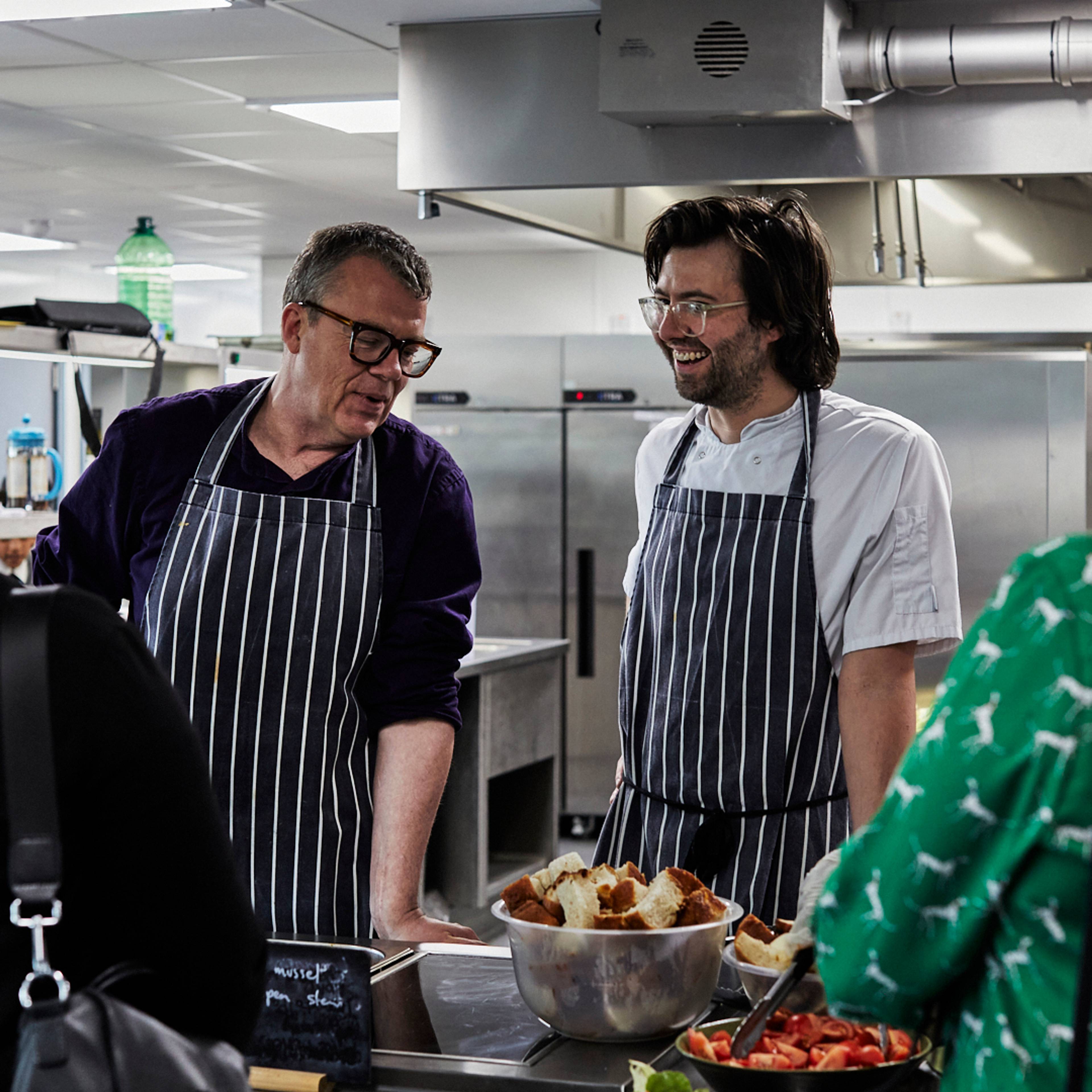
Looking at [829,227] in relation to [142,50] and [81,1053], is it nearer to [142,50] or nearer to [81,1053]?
[142,50]

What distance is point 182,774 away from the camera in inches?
37.5

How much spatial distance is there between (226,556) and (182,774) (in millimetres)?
1008

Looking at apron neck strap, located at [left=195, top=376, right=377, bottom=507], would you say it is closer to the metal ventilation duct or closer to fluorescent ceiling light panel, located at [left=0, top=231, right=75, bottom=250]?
the metal ventilation duct

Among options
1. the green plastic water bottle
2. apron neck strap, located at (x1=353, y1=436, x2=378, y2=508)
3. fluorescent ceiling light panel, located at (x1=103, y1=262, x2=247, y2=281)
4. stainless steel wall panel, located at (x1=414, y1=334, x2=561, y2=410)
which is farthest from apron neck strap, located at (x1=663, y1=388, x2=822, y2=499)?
fluorescent ceiling light panel, located at (x1=103, y1=262, x2=247, y2=281)

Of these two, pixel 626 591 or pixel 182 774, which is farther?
pixel 626 591

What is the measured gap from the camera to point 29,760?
0.90m

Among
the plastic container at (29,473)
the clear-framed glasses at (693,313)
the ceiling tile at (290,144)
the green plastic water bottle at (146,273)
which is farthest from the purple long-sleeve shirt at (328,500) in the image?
the green plastic water bottle at (146,273)

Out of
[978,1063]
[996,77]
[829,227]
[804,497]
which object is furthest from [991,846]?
[829,227]

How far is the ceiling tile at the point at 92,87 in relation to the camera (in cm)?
426

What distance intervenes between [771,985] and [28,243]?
7887 mm

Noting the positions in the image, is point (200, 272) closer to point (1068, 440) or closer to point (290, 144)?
point (290, 144)

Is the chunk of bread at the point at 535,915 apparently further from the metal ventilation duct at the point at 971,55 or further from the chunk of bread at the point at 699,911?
the metal ventilation duct at the point at 971,55

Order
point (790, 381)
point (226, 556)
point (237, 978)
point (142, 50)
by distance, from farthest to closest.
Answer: point (142, 50)
point (790, 381)
point (226, 556)
point (237, 978)

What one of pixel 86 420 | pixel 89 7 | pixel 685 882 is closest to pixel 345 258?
pixel 685 882
